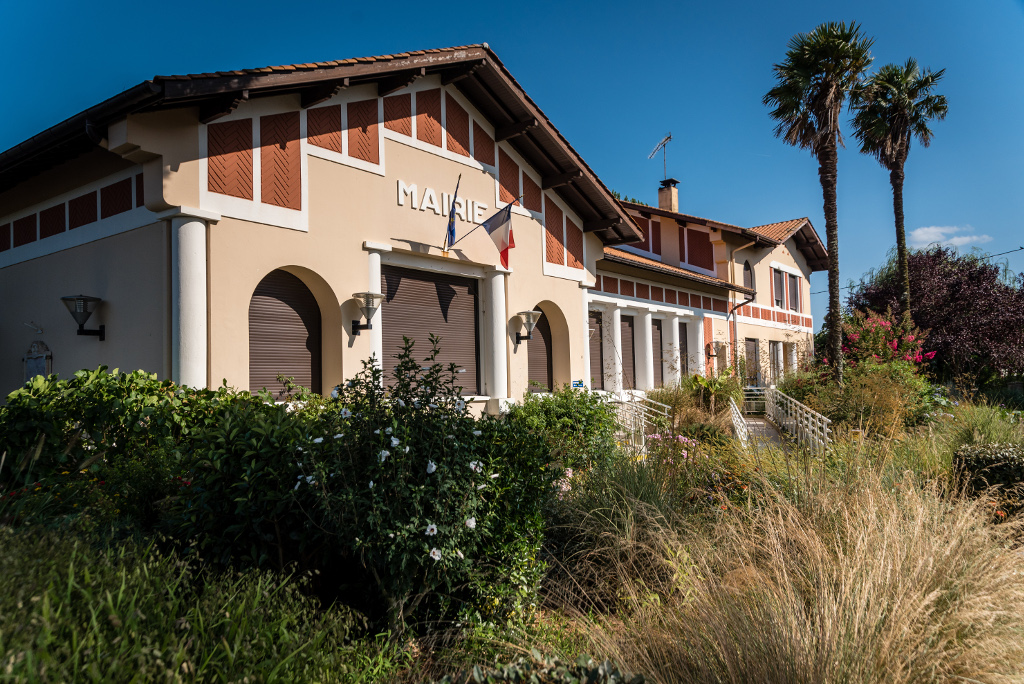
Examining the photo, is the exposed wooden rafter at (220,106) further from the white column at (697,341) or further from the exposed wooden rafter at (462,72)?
the white column at (697,341)

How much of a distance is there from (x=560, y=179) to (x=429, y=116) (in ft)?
9.74

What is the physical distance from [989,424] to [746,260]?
49.7ft

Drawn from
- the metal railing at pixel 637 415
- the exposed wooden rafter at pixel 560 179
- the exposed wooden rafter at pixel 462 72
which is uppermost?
the exposed wooden rafter at pixel 462 72

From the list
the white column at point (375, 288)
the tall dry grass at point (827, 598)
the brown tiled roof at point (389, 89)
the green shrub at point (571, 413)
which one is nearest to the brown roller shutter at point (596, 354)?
the brown tiled roof at point (389, 89)

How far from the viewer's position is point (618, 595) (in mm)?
4445

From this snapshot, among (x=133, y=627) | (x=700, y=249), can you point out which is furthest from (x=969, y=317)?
(x=133, y=627)

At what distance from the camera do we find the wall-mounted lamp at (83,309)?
7859 mm

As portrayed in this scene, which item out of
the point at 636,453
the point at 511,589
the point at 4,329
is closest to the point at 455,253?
the point at 636,453

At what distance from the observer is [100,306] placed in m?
8.03

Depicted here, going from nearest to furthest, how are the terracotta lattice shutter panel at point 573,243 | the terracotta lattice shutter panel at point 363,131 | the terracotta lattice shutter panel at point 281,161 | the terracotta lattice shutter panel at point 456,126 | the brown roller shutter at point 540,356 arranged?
the terracotta lattice shutter panel at point 281,161
the terracotta lattice shutter panel at point 363,131
the terracotta lattice shutter panel at point 456,126
the brown roller shutter at point 540,356
the terracotta lattice shutter panel at point 573,243

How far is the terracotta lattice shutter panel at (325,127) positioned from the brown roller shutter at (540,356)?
532 centimetres

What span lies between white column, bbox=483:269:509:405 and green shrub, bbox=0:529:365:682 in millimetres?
8235

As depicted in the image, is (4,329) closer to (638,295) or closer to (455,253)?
(455,253)

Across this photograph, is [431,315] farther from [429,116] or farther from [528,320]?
[429,116]
